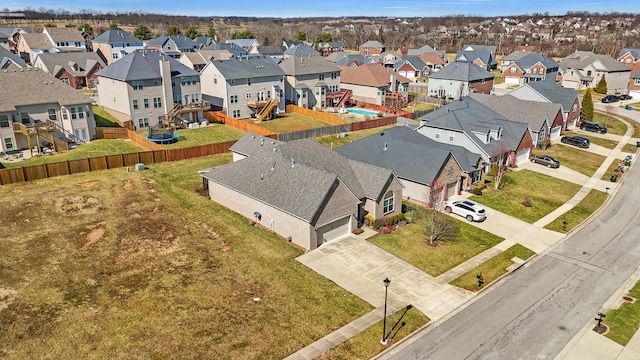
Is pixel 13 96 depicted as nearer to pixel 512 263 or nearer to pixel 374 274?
pixel 374 274

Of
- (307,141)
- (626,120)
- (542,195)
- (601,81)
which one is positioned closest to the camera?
(307,141)

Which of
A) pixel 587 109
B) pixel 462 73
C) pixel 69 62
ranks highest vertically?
pixel 69 62

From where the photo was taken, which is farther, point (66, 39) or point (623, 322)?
point (66, 39)

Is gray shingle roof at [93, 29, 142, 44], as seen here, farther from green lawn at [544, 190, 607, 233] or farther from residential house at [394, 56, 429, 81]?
green lawn at [544, 190, 607, 233]

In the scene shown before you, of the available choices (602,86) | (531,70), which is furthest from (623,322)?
(531,70)

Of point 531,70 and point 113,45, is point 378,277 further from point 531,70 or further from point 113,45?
point 113,45

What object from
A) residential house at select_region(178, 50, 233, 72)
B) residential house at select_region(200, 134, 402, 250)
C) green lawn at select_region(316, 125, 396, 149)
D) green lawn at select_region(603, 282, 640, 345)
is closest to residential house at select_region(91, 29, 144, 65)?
residential house at select_region(178, 50, 233, 72)

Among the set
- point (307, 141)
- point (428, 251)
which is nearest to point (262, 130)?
point (307, 141)
